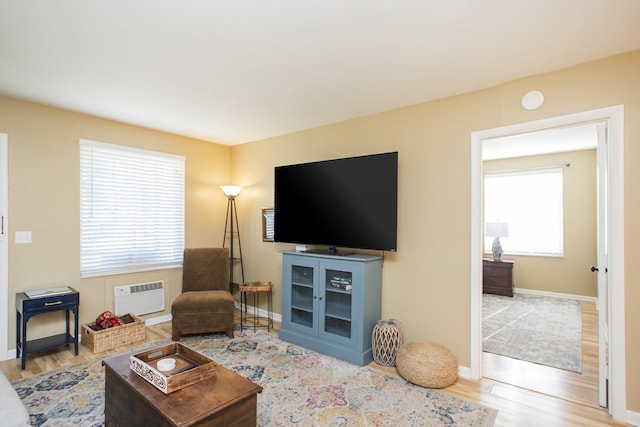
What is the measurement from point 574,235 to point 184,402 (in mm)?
6537

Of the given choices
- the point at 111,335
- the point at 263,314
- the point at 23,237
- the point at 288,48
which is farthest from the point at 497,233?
the point at 23,237

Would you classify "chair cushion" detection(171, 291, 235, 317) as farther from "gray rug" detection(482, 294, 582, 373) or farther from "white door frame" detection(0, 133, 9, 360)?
"gray rug" detection(482, 294, 582, 373)

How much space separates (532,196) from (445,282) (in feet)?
Result: 14.2

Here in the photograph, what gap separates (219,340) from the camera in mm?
3668

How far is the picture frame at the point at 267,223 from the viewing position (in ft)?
14.7

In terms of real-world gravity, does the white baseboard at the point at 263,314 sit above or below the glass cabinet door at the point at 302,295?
below

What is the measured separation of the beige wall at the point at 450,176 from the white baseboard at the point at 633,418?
3 centimetres

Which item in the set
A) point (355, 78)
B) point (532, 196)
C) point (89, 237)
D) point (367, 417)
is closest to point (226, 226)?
point (89, 237)

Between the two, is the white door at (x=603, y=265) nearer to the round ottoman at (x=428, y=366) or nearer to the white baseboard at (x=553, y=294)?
the round ottoman at (x=428, y=366)

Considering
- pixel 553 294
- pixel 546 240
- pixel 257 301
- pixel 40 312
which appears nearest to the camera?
pixel 40 312

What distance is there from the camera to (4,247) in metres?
3.13

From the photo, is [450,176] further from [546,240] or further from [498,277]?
[546,240]

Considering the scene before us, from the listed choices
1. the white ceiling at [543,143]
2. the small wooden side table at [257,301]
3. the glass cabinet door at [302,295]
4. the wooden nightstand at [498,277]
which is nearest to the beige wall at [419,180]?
the glass cabinet door at [302,295]

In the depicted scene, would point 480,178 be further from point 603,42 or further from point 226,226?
point 226,226
